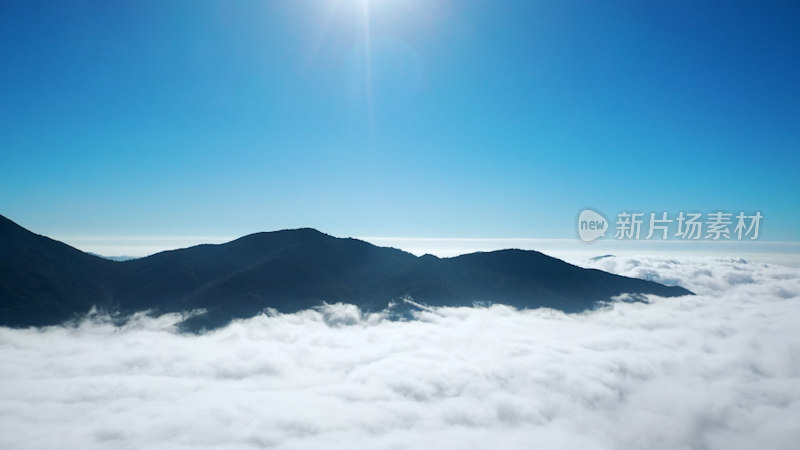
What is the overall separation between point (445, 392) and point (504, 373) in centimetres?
3707

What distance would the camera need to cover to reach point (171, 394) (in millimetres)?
163875

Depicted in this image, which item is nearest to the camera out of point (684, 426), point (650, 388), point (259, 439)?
point (259, 439)

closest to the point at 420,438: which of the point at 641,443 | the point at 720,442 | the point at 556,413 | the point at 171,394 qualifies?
the point at 556,413

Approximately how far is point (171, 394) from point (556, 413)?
509ft

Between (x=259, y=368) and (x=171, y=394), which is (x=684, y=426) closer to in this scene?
(x=259, y=368)

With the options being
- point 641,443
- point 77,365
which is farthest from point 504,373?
point 77,365

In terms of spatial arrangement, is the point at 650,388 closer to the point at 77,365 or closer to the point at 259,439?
the point at 259,439

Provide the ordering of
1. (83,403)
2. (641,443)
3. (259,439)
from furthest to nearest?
1. (641,443)
2. (83,403)
3. (259,439)

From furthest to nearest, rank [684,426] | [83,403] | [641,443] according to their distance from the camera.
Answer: [684,426] < [641,443] < [83,403]

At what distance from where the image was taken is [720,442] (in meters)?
169

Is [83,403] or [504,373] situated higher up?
[504,373]

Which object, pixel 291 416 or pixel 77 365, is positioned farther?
pixel 77 365

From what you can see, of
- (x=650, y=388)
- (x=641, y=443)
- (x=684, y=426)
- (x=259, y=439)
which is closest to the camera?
(x=259, y=439)

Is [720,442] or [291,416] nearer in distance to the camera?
[291,416]
